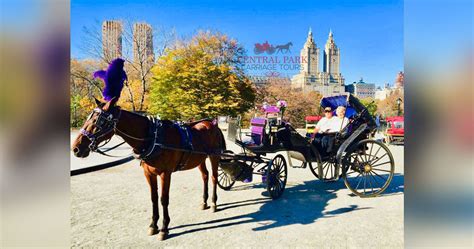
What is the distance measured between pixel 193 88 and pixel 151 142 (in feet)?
73.3

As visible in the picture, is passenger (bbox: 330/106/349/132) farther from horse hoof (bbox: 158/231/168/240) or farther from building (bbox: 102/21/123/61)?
building (bbox: 102/21/123/61)

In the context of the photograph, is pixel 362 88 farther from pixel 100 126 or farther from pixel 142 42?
pixel 100 126

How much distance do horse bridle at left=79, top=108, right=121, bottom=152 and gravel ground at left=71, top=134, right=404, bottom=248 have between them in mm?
1375

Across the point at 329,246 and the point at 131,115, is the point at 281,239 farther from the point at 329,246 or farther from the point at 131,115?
the point at 131,115

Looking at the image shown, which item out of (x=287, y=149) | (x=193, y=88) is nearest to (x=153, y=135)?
(x=287, y=149)

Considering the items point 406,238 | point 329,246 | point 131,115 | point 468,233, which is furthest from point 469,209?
point 131,115

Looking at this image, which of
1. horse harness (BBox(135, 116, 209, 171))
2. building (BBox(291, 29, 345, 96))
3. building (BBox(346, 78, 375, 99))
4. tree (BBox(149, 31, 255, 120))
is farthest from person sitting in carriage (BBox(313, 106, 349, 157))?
building (BBox(346, 78, 375, 99))

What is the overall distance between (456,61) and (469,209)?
0.74 m

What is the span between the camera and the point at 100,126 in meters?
3.13

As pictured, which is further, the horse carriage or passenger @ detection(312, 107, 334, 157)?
passenger @ detection(312, 107, 334, 157)

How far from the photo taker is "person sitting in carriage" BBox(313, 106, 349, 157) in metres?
6.11

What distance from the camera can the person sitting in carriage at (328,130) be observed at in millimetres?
6105

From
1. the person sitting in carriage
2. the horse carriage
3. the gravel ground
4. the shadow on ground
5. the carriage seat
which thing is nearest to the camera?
the gravel ground

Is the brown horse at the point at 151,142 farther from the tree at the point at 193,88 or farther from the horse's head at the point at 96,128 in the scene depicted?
the tree at the point at 193,88
